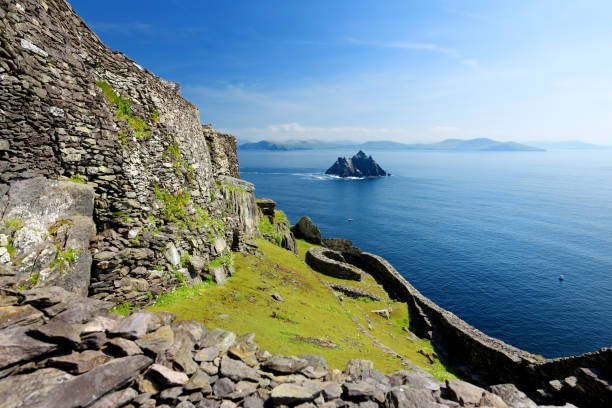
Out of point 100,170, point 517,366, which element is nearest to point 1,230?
point 100,170

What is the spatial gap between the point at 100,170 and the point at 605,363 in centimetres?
2862

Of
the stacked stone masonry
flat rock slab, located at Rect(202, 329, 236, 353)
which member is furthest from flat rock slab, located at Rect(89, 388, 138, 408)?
the stacked stone masonry

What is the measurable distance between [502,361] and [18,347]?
38539 mm

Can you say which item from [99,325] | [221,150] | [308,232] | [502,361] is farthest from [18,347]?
[308,232]

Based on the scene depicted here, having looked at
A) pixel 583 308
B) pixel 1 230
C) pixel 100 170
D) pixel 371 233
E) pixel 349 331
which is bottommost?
pixel 583 308

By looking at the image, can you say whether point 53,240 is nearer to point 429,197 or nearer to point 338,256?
point 338,256

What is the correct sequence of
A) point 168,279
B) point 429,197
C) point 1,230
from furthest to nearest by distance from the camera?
point 429,197
point 168,279
point 1,230

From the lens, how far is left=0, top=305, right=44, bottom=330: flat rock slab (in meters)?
7.20

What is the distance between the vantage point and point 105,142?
14.0 m

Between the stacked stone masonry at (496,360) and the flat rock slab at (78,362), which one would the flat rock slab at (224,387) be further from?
the stacked stone masonry at (496,360)

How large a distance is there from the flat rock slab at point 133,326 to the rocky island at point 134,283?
2.2 inches

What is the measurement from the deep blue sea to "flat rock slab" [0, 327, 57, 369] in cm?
6077

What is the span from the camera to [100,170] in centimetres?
1371

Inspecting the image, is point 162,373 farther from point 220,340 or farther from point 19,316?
point 19,316
